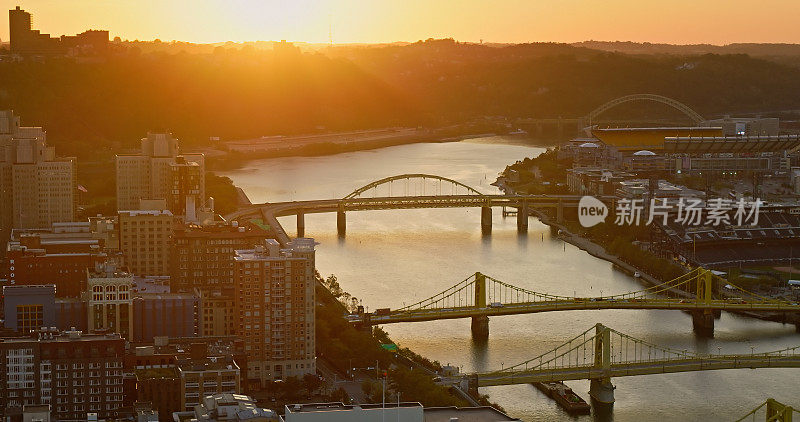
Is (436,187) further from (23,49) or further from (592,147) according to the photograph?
(23,49)

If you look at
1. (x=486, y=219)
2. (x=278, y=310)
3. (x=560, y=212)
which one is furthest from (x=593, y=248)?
(x=278, y=310)

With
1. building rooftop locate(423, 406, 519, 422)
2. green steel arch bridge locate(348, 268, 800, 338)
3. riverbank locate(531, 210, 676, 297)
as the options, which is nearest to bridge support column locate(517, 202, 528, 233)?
riverbank locate(531, 210, 676, 297)

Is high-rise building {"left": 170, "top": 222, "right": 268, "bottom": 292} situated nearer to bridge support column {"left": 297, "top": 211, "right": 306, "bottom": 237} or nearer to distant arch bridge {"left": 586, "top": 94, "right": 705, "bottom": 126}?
bridge support column {"left": 297, "top": 211, "right": 306, "bottom": 237}

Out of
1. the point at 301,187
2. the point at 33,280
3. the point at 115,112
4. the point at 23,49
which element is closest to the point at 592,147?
the point at 301,187

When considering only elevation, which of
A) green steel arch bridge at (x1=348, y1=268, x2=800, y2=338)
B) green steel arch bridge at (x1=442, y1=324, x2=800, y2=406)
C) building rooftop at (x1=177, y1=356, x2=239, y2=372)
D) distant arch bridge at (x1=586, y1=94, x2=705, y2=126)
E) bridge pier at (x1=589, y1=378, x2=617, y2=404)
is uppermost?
distant arch bridge at (x1=586, y1=94, x2=705, y2=126)

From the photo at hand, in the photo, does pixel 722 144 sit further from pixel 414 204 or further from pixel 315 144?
pixel 315 144

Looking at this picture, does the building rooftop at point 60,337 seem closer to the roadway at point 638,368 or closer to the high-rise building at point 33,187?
the roadway at point 638,368
